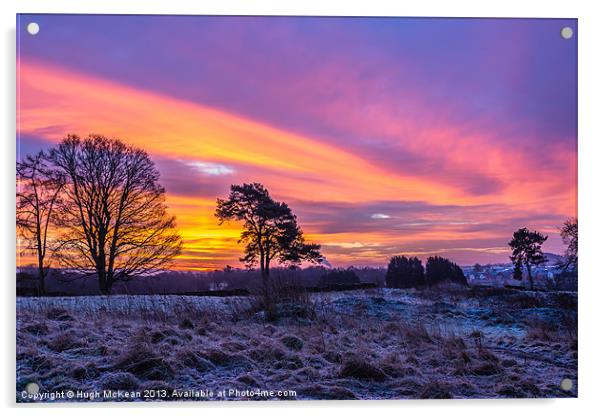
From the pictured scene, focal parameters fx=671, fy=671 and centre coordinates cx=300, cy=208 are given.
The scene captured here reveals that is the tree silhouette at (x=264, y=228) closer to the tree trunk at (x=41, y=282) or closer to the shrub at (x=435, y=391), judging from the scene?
the shrub at (x=435, y=391)

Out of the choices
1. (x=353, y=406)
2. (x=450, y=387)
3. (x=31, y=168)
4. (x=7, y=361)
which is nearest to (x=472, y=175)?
(x=450, y=387)

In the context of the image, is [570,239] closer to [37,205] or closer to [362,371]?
[362,371]

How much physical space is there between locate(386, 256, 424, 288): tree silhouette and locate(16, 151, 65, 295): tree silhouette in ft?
13.9

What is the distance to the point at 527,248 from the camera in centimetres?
840

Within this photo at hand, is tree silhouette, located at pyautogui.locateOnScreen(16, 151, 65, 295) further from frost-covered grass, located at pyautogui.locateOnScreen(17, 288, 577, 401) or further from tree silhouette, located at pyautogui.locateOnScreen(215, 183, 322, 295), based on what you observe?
tree silhouette, located at pyautogui.locateOnScreen(215, 183, 322, 295)

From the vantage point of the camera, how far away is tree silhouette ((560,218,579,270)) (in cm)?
827

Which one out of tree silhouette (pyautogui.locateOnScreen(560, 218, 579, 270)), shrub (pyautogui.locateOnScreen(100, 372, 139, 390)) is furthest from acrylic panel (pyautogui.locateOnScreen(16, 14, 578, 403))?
shrub (pyautogui.locateOnScreen(100, 372, 139, 390))

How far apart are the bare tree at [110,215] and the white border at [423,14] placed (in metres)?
0.72

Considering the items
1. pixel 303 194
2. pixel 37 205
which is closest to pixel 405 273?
pixel 303 194

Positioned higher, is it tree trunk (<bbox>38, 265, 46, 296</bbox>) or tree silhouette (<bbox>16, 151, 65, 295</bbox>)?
tree silhouette (<bbox>16, 151, 65, 295</bbox>)

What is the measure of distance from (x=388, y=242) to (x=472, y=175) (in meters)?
1.35

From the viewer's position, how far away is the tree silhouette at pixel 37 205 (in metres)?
7.89

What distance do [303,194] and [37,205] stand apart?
321 centimetres
